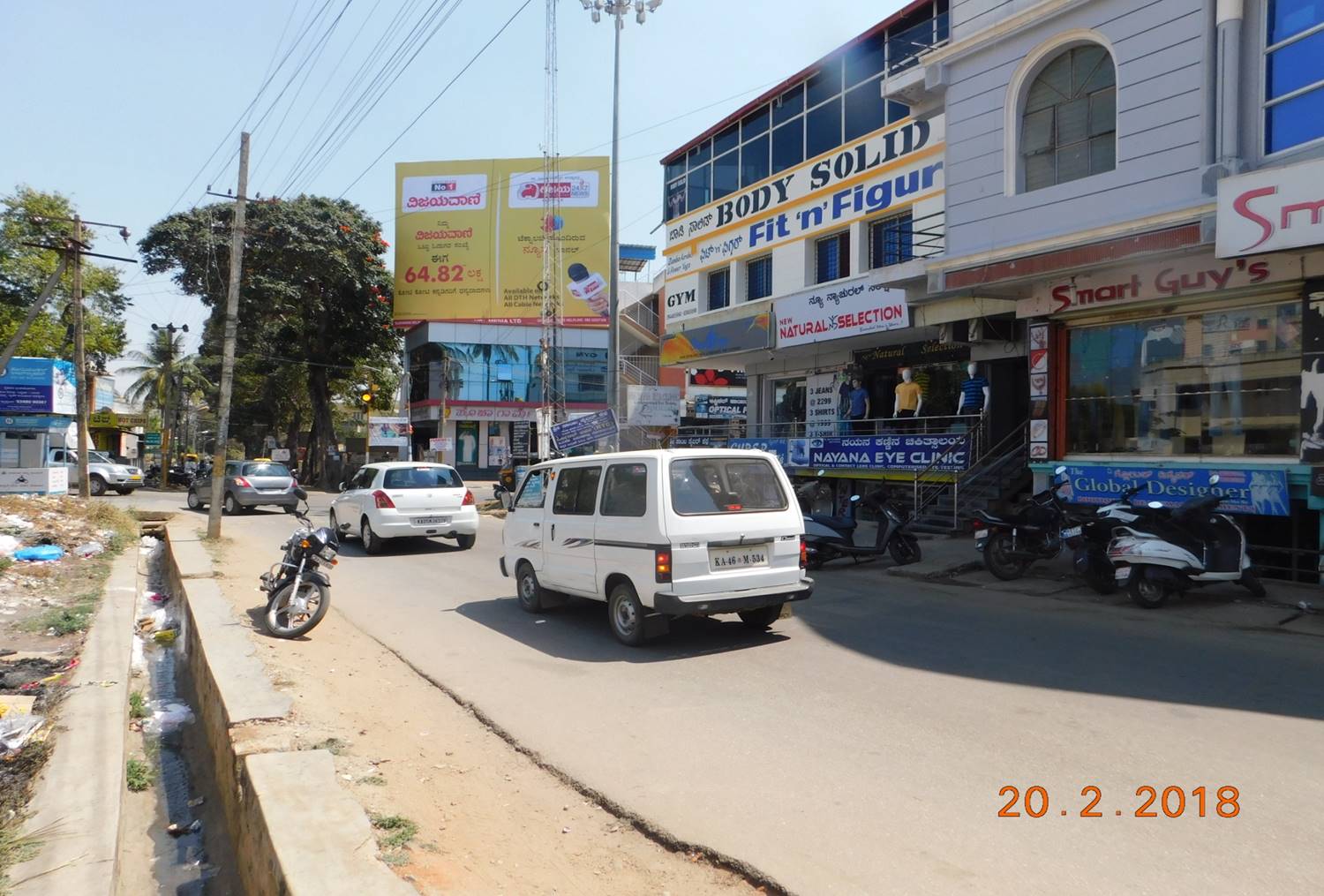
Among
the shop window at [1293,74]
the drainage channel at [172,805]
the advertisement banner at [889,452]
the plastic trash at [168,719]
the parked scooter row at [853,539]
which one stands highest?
the shop window at [1293,74]

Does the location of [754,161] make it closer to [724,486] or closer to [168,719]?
[724,486]

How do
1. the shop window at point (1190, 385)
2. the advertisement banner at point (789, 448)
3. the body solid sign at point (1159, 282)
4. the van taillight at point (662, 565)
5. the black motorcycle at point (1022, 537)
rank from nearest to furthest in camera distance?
the van taillight at point (662, 565)
the body solid sign at point (1159, 282)
the black motorcycle at point (1022, 537)
the shop window at point (1190, 385)
the advertisement banner at point (789, 448)

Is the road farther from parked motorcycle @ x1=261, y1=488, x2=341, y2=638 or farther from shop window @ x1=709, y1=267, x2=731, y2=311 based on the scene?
shop window @ x1=709, y1=267, x2=731, y2=311

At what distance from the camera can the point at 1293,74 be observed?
10.1m

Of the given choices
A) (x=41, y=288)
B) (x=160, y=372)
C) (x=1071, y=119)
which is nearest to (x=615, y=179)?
(x=1071, y=119)

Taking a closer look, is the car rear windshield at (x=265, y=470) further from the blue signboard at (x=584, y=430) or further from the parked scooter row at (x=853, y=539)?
the parked scooter row at (x=853, y=539)

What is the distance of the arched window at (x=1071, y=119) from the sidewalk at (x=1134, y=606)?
5906 mm

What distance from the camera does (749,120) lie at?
24172 millimetres

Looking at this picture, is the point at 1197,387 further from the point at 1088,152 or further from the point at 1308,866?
the point at 1308,866

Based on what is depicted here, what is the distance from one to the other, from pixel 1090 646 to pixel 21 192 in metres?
46.0

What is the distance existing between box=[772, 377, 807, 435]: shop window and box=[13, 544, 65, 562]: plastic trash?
1650 centimetres

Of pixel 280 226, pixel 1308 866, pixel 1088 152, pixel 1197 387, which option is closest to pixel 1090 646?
pixel 1308 866

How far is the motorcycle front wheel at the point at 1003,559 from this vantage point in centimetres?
1120

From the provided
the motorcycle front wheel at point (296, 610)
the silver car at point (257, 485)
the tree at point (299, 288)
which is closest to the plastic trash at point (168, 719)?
the motorcycle front wheel at point (296, 610)
